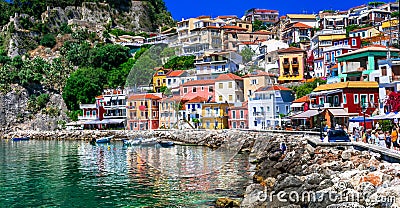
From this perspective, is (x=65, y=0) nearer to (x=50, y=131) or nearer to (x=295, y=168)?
(x=50, y=131)

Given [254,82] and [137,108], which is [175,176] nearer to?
[137,108]

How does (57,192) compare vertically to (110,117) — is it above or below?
below

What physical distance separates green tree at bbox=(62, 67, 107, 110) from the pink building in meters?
74.6

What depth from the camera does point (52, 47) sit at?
106m

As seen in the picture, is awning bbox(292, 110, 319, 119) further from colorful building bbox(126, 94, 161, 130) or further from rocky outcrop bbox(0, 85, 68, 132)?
rocky outcrop bbox(0, 85, 68, 132)

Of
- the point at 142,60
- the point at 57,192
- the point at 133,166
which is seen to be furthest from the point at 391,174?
the point at 133,166

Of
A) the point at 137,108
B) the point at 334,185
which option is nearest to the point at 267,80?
the point at 137,108

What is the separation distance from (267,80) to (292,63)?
53.8m

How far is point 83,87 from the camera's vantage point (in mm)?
84062

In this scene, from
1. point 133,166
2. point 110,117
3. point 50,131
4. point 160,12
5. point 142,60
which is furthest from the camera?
point 160,12

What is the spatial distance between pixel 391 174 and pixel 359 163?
403 cm

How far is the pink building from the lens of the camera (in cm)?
1052

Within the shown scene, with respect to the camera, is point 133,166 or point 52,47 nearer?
point 133,166

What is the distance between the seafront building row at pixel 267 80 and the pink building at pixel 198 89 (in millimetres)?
24
